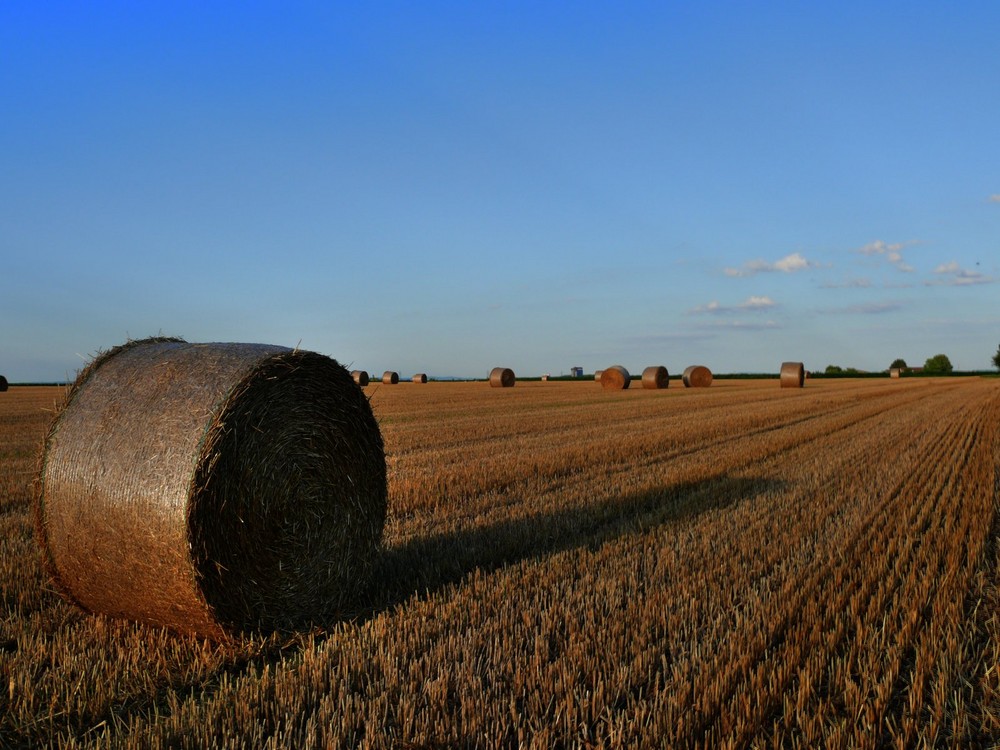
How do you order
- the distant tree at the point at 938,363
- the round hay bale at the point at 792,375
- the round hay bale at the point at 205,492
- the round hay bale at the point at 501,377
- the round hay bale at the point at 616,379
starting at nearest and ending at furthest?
the round hay bale at the point at 205,492, the round hay bale at the point at 616,379, the round hay bale at the point at 792,375, the round hay bale at the point at 501,377, the distant tree at the point at 938,363

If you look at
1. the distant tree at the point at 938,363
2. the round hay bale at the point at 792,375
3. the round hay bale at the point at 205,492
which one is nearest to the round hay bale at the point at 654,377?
the round hay bale at the point at 792,375

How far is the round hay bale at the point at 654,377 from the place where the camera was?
129 ft

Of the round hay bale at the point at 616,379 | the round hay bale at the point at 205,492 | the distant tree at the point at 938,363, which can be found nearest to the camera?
the round hay bale at the point at 205,492

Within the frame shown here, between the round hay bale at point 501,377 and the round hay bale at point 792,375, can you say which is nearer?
the round hay bale at point 792,375

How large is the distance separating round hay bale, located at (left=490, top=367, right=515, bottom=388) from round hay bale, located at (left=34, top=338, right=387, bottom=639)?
39.9m

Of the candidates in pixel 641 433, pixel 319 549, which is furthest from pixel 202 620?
pixel 641 433

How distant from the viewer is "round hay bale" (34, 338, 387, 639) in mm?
4352

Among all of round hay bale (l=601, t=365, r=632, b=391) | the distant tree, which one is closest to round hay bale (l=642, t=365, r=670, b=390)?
round hay bale (l=601, t=365, r=632, b=391)

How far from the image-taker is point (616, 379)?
127 feet

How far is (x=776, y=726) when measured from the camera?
3.13 metres

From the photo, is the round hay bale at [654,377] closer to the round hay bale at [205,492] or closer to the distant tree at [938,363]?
the round hay bale at [205,492]

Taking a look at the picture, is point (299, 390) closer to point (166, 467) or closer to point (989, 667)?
point (166, 467)

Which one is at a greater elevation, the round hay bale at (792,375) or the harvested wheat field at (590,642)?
the round hay bale at (792,375)

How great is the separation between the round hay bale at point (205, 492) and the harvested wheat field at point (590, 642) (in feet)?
0.91
